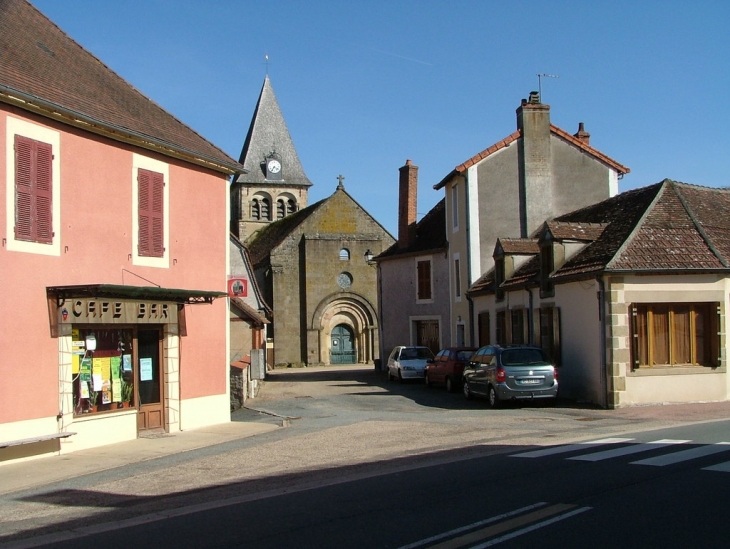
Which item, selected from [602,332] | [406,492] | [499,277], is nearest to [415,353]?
[499,277]

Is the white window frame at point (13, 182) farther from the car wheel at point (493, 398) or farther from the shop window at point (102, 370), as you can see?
the car wheel at point (493, 398)

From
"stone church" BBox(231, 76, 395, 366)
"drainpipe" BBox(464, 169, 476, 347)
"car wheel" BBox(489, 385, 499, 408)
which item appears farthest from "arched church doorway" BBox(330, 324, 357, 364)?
"car wheel" BBox(489, 385, 499, 408)

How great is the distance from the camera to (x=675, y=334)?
66.5 ft

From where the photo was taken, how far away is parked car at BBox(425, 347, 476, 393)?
85.9 feet

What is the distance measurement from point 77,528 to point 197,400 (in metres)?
8.90

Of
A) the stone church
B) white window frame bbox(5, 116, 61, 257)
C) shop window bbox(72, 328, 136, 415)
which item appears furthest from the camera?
the stone church

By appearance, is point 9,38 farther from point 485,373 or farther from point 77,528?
point 485,373

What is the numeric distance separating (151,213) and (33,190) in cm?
294

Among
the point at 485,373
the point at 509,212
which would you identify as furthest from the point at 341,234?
the point at 485,373

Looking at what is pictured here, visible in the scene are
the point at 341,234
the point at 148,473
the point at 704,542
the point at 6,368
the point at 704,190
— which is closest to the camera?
the point at 704,542

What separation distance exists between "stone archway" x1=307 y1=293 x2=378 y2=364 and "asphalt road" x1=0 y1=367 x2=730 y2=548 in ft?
113

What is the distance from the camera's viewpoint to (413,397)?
24.8 m

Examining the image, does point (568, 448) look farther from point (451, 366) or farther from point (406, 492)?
point (451, 366)

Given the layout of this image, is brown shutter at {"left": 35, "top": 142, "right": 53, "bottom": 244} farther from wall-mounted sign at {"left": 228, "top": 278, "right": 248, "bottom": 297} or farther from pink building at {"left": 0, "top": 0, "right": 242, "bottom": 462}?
wall-mounted sign at {"left": 228, "top": 278, "right": 248, "bottom": 297}
